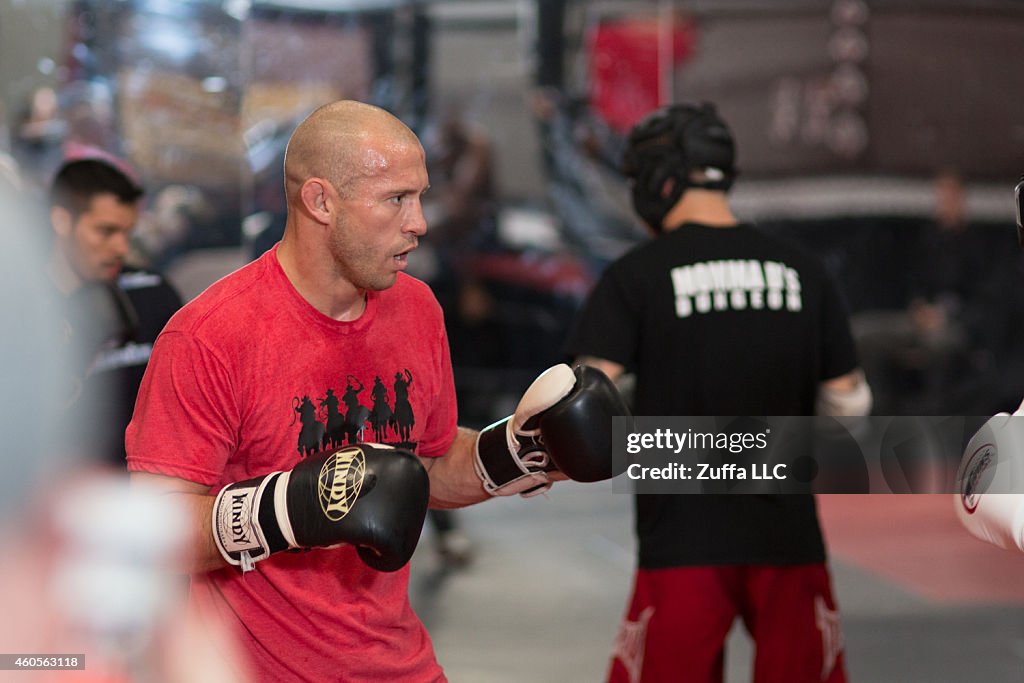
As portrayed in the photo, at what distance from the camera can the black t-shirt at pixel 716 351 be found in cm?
268

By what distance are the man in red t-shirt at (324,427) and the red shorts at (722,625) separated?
0.76 meters

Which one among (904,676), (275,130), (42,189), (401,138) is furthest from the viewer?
(275,130)

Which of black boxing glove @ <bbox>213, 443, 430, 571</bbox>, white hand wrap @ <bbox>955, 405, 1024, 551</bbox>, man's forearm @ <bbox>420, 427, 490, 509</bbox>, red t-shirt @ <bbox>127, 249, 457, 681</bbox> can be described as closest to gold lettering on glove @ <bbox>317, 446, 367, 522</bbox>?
black boxing glove @ <bbox>213, 443, 430, 571</bbox>

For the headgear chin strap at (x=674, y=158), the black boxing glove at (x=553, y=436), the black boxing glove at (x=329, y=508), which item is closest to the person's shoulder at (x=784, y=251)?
the headgear chin strap at (x=674, y=158)

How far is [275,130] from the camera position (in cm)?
627

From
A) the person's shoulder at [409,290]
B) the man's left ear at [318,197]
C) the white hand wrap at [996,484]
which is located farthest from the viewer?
the person's shoulder at [409,290]

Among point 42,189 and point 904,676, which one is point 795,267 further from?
point 42,189

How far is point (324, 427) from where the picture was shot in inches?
75.9

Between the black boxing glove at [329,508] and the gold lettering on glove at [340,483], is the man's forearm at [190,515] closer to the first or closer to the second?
the black boxing glove at [329,508]

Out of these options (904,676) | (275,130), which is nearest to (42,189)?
(275,130)

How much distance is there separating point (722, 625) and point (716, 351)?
0.64 m

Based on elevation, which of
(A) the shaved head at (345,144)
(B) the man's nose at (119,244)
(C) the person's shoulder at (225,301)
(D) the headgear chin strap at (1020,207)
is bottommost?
(B) the man's nose at (119,244)

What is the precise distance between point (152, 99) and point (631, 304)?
116 inches

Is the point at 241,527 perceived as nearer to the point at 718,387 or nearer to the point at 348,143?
the point at 348,143
